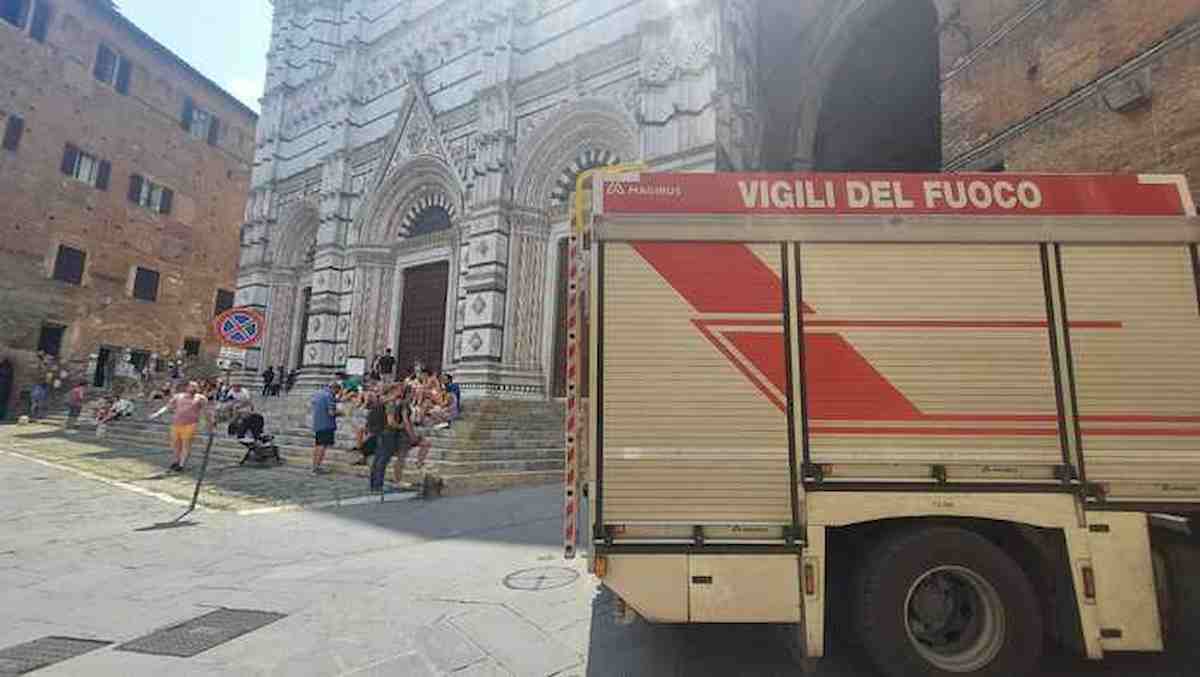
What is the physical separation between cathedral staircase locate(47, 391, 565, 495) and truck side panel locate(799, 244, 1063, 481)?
6.85 meters

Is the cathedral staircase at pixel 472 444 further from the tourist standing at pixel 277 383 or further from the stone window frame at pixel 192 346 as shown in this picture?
the stone window frame at pixel 192 346

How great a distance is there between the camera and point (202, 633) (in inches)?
148

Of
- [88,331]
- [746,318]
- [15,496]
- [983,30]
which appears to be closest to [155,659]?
[746,318]

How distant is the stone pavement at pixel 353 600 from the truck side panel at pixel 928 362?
131 cm

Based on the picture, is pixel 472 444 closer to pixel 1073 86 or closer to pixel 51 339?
pixel 1073 86

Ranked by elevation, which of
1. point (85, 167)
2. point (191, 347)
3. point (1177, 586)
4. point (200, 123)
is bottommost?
point (1177, 586)

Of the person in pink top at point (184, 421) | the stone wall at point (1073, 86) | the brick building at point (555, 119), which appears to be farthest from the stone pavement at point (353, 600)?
the brick building at point (555, 119)

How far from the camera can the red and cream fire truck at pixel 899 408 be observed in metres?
3.20

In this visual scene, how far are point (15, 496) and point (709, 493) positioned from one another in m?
10.1

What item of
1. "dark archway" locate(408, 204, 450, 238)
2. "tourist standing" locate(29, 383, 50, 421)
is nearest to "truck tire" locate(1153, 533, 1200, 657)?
"dark archway" locate(408, 204, 450, 238)

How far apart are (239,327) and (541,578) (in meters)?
5.38

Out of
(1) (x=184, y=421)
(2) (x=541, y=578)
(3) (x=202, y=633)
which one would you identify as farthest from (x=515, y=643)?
(1) (x=184, y=421)

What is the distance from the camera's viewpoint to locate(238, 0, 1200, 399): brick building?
8.24 meters

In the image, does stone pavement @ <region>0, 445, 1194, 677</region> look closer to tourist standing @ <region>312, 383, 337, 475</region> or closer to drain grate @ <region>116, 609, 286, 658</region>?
drain grate @ <region>116, 609, 286, 658</region>
